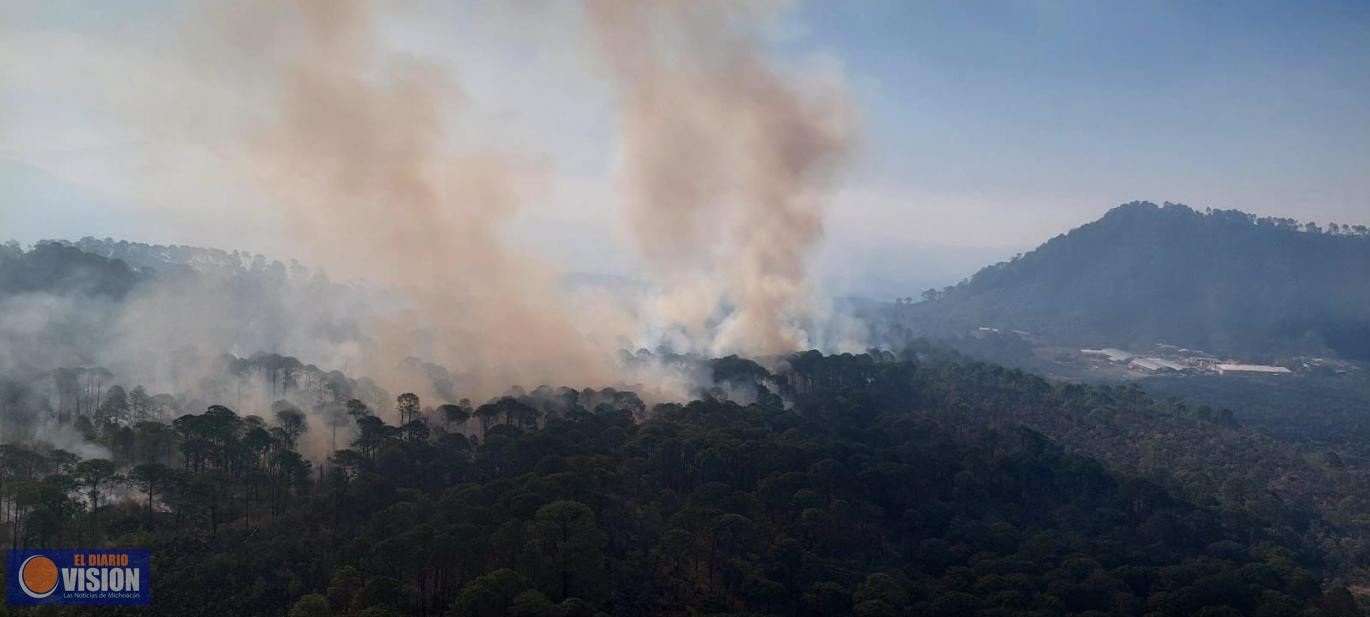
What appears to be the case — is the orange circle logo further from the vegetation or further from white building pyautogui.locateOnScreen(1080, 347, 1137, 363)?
white building pyautogui.locateOnScreen(1080, 347, 1137, 363)

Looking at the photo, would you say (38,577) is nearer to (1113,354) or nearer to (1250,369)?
(1113,354)

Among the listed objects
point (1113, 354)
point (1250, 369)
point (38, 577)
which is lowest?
point (1250, 369)

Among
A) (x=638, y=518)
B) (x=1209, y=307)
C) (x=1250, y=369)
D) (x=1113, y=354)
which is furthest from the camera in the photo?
(x=1209, y=307)

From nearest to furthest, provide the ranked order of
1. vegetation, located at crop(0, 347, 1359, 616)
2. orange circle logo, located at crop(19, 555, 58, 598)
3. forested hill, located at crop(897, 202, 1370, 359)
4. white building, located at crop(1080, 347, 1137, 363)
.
A: orange circle logo, located at crop(19, 555, 58, 598), vegetation, located at crop(0, 347, 1359, 616), white building, located at crop(1080, 347, 1137, 363), forested hill, located at crop(897, 202, 1370, 359)

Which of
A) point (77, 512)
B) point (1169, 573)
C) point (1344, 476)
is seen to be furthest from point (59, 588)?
point (1344, 476)

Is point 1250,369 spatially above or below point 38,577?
below

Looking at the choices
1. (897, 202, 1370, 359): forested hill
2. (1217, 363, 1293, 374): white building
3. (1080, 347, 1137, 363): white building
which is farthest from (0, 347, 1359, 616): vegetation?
(897, 202, 1370, 359): forested hill

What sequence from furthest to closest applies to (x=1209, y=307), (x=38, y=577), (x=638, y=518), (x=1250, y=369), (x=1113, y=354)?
(x=1209, y=307) → (x=1113, y=354) → (x=1250, y=369) → (x=638, y=518) → (x=38, y=577)

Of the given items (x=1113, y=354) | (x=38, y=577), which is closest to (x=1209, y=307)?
(x=1113, y=354)
